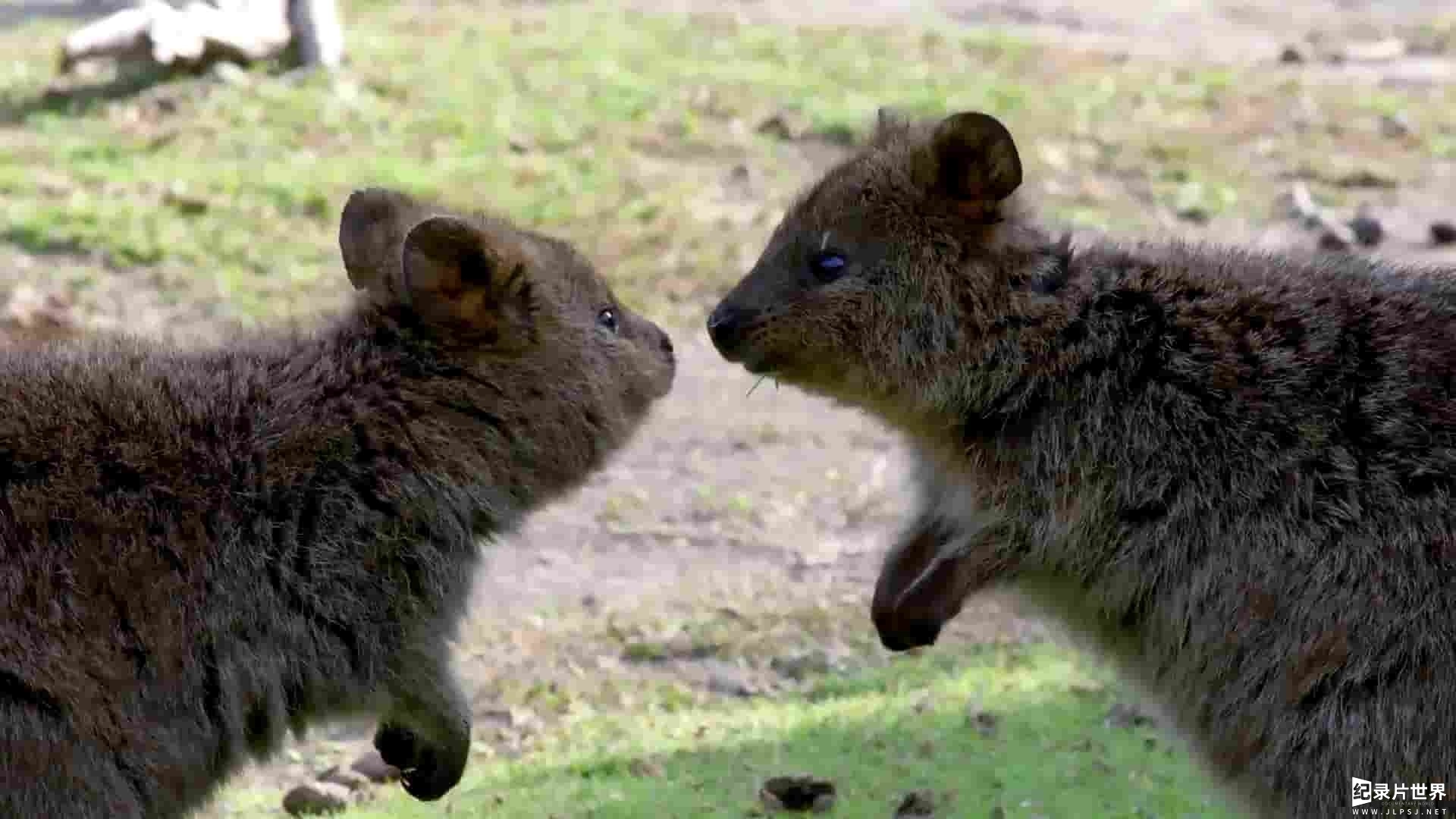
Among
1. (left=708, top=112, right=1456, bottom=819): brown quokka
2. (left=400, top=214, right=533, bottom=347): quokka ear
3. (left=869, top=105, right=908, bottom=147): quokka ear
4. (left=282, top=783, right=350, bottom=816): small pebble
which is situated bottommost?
(left=282, top=783, right=350, bottom=816): small pebble

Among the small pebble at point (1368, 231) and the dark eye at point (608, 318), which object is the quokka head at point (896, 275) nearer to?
the dark eye at point (608, 318)

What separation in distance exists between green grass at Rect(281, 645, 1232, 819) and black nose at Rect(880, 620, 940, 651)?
2.10 feet

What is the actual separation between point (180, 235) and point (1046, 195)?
5.00 meters

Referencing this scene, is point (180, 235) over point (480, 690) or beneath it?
over

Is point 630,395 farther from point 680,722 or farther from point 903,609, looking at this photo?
point 680,722

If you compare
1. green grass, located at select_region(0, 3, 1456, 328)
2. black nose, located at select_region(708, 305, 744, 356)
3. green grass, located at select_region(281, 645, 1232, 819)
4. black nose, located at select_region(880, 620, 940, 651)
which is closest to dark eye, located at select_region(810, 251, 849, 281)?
black nose, located at select_region(708, 305, 744, 356)

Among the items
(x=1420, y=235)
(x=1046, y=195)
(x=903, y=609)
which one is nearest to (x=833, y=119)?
(x=1046, y=195)

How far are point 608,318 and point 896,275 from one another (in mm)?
761

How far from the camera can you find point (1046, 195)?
512 inches

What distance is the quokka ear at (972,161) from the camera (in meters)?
5.37

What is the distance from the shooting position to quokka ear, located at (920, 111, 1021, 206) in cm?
537

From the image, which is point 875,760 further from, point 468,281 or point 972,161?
point 468,281

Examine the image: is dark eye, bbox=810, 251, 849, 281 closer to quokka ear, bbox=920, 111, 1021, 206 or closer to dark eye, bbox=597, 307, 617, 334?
quokka ear, bbox=920, 111, 1021, 206

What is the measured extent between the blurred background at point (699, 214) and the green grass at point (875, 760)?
2cm
